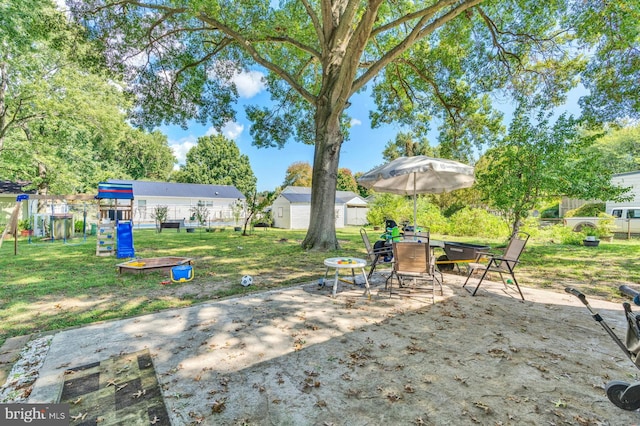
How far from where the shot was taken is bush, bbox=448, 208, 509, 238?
15609mm

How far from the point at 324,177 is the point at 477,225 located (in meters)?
10.9

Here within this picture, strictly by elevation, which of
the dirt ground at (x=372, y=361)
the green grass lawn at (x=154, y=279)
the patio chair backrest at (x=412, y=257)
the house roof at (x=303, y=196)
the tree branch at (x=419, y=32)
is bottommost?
the dirt ground at (x=372, y=361)

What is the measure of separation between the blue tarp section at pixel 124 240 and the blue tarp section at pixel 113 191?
0.99 metres

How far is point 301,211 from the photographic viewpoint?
985 inches

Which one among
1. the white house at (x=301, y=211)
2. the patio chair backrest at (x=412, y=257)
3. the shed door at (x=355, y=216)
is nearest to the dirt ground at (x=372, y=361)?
the patio chair backrest at (x=412, y=257)

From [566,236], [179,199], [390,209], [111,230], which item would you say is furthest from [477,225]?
[179,199]

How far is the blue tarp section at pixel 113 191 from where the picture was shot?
9297 millimetres

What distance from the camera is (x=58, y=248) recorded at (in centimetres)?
1097

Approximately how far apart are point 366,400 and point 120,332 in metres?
3.06

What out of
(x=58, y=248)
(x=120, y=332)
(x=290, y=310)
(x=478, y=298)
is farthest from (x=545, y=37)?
(x=58, y=248)

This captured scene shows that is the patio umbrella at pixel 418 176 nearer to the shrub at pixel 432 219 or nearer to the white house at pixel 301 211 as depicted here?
the shrub at pixel 432 219

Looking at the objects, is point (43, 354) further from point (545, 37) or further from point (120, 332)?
point (545, 37)

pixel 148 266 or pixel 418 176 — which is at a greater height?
pixel 418 176

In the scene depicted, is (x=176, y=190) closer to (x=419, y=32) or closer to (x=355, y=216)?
(x=355, y=216)
